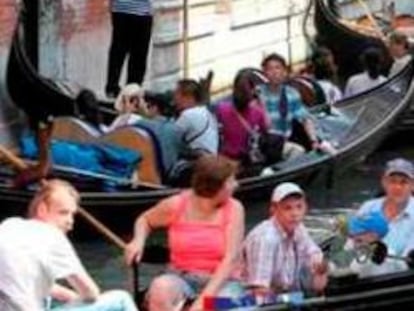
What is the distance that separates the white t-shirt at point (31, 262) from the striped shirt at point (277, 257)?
28.0 inches

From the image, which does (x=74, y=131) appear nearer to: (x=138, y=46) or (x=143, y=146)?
(x=143, y=146)

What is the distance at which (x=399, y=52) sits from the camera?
443 inches

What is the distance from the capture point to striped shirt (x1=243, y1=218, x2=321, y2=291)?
197 inches

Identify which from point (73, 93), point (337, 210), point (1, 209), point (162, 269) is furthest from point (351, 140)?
point (162, 269)

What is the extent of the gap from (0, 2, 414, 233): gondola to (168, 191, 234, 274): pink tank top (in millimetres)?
2169

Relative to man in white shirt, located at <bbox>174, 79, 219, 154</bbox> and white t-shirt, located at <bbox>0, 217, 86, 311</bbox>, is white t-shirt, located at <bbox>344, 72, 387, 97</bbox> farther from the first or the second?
white t-shirt, located at <bbox>0, 217, 86, 311</bbox>

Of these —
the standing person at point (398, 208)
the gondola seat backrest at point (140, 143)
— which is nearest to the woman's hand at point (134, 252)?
the standing person at point (398, 208)

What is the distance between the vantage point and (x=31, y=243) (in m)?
4.46

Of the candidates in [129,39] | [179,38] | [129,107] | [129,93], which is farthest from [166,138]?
[179,38]

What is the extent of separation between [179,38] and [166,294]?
741cm

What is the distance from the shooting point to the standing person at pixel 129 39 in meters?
9.95

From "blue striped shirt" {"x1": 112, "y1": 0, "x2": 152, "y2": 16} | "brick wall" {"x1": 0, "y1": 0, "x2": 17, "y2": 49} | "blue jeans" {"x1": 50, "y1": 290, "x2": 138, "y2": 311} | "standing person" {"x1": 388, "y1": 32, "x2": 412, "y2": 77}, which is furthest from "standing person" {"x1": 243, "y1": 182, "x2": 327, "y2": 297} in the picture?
"standing person" {"x1": 388, "y1": 32, "x2": 412, "y2": 77}

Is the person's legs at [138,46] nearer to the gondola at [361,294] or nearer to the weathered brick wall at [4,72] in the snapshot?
the weathered brick wall at [4,72]

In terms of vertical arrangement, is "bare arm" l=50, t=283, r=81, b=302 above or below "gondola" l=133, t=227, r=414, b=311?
above
